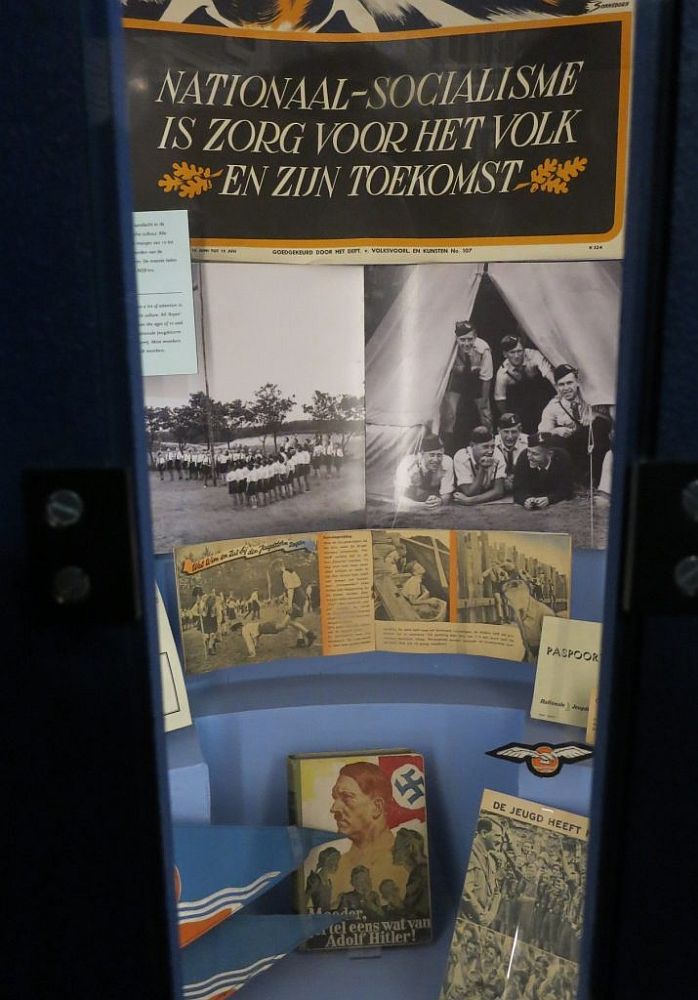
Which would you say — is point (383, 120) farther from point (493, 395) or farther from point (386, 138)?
point (493, 395)

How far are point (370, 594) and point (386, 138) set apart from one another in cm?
58

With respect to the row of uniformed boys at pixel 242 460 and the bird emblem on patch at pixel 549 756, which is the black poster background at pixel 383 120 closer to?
the row of uniformed boys at pixel 242 460

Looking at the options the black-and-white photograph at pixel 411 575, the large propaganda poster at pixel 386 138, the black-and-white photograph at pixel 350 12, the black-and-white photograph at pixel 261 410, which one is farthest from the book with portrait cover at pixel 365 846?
the black-and-white photograph at pixel 350 12

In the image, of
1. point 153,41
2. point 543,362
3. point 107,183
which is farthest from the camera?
point 543,362

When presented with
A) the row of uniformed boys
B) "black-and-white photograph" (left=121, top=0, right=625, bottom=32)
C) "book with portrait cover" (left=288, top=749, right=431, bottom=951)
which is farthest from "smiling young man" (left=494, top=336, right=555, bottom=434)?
"book with portrait cover" (left=288, top=749, right=431, bottom=951)

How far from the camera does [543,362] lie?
102 cm

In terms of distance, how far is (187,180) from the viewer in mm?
962

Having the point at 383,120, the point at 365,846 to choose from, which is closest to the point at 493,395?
the point at 383,120

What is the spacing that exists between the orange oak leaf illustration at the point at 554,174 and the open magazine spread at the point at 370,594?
43 cm

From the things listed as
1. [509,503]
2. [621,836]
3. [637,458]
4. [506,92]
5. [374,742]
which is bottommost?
[374,742]

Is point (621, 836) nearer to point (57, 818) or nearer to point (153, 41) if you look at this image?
point (57, 818)

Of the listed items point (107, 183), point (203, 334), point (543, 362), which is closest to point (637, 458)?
point (107, 183)

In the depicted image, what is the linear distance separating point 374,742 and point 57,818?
0.61m

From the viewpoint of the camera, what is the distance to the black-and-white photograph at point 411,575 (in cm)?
109
